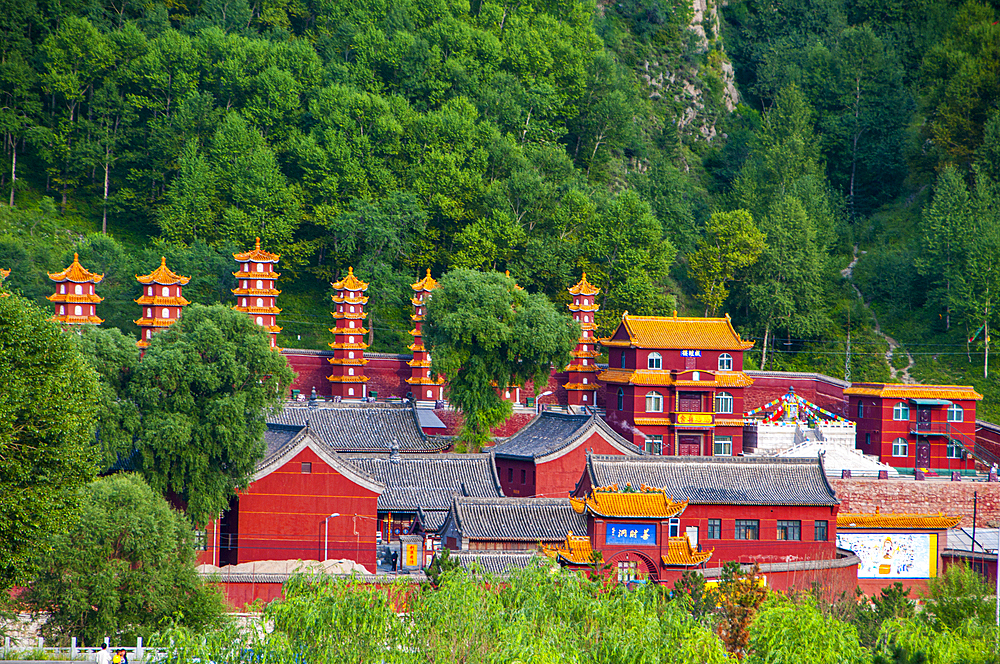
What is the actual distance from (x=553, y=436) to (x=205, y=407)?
52.0 feet

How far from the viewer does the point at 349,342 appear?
65312 millimetres

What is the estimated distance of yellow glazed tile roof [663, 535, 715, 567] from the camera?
1628 inches

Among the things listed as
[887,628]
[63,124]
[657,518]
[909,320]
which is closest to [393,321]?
[63,124]

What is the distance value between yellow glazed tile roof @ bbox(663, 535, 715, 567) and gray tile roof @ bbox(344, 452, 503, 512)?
8679 millimetres

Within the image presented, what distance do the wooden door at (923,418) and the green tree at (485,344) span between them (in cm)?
1638

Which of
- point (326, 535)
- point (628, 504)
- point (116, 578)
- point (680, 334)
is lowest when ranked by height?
point (326, 535)

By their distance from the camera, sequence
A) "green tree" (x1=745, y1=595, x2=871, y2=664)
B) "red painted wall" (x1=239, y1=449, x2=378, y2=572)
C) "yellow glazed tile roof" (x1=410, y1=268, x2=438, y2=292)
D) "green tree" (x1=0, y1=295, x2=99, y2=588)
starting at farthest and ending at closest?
"yellow glazed tile roof" (x1=410, y1=268, x2=438, y2=292) < "red painted wall" (x1=239, y1=449, x2=378, y2=572) < "green tree" (x1=0, y1=295, x2=99, y2=588) < "green tree" (x1=745, y1=595, x2=871, y2=664)

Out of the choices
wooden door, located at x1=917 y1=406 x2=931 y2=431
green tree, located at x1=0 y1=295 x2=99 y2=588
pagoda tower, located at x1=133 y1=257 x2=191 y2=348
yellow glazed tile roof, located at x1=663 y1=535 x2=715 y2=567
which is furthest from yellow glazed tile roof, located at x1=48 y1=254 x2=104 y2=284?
wooden door, located at x1=917 y1=406 x2=931 y2=431

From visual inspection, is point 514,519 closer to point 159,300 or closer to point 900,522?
point 900,522

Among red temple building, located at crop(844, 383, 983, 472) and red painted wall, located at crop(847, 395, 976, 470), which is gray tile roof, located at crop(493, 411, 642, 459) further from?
red temple building, located at crop(844, 383, 983, 472)

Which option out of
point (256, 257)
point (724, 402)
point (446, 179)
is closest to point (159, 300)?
point (256, 257)

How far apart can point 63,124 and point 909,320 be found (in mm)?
49193

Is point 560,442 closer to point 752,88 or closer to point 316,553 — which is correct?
point 316,553

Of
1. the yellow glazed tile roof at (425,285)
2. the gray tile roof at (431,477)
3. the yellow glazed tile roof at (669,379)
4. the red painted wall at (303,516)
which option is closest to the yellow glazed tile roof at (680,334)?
the yellow glazed tile roof at (669,379)
